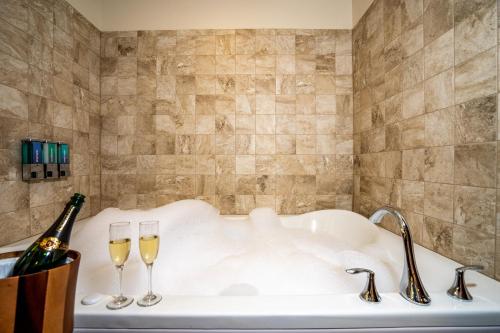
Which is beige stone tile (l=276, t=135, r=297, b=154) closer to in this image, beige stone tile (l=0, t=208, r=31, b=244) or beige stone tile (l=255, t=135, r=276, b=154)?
beige stone tile (l=255, t=135, r=276, b=154)

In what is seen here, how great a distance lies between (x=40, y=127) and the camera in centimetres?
140

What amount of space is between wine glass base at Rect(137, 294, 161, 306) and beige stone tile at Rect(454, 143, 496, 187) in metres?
1.22

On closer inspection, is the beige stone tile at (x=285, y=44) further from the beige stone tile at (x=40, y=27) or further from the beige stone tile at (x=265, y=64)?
the beige stone tile at (x=40, y=27)

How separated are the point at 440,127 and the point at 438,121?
0.11 feet

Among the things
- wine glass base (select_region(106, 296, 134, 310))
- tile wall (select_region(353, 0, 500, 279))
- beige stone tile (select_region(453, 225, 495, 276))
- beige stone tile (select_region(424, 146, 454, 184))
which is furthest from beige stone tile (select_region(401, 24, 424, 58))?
wine glass base (select_region(106, 296, 134, 310))

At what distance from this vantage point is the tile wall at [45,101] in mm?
1206

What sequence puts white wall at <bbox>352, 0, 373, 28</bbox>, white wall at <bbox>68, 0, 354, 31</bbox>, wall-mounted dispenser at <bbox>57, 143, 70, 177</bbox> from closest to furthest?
wall-mounted dispenser at <bbox>57, 143, 70, 177</bbox> → white wall at <bbox>352, 0, 373, 28</bbox> → white wall at <bbox>68, 0, 354, 31</bbox>

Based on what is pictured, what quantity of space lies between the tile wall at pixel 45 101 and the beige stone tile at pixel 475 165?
221 cm

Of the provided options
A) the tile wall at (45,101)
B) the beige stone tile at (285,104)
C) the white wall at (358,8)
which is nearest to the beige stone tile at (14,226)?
the tile wall at (45,101)

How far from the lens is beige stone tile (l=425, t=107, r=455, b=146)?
3.20ft

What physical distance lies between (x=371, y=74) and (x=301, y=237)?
132 centimetres

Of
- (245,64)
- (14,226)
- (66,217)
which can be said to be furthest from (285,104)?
(14,226)

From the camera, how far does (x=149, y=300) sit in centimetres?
67

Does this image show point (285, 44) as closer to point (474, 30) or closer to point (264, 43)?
point (264, 43)
